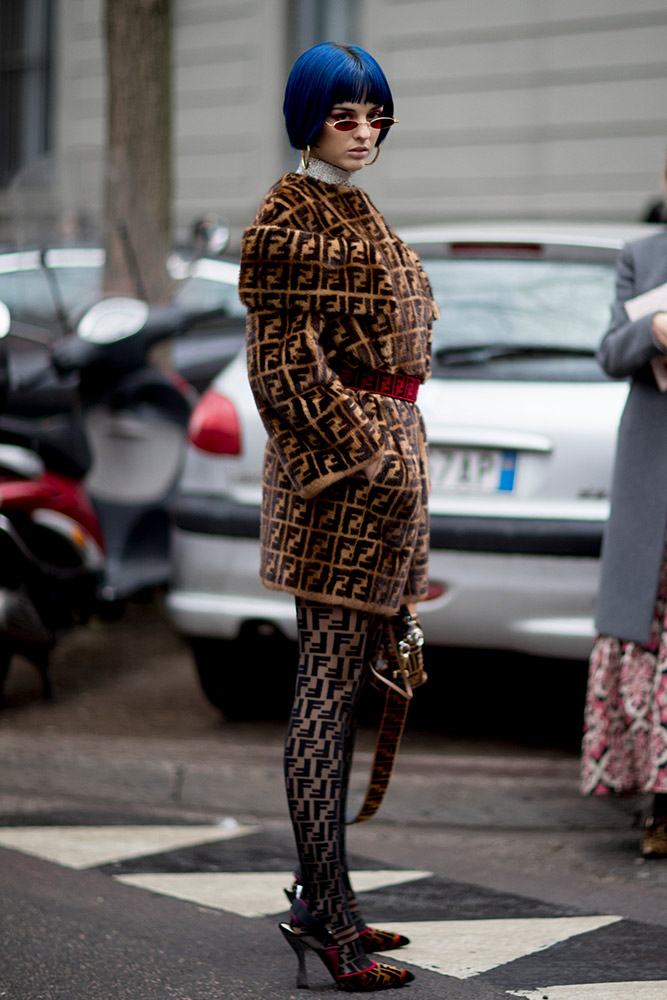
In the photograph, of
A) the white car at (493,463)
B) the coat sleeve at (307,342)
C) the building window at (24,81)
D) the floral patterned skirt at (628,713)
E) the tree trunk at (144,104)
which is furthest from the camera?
the building window at (24,81)

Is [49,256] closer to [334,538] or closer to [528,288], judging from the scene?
[528,288]

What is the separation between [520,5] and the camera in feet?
36.7

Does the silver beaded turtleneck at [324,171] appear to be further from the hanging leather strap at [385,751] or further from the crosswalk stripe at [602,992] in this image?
the crosswalk stripe at [602,992]

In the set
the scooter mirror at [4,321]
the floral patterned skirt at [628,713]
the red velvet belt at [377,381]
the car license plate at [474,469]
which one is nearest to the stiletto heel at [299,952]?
the red velvet belt at [377,381]

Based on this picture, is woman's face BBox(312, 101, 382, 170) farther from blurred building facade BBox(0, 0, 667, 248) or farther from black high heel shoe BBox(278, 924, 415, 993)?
blurred building facade BBox(0, 0, 667, 248)

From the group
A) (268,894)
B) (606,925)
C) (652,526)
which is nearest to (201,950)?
(268,894)

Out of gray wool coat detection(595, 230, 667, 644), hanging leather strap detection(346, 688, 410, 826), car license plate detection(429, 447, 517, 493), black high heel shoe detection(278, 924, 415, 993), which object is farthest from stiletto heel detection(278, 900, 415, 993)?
car license plate detection(429, 447, 517, 493)

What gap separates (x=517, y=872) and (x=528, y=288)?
1820mm

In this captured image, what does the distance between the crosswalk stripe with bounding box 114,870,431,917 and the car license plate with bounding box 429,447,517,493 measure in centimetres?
114

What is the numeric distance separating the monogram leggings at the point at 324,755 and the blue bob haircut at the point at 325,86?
868 millimetres

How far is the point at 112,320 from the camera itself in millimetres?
5391

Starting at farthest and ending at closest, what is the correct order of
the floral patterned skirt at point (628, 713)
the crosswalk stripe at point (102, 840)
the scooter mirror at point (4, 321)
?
the scooter mirror at point (4, 321), the crosswalk stripe at point (102, 840), the floral patterned skirt at point (628, 713)

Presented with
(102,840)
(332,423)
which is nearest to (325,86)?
(332,423)

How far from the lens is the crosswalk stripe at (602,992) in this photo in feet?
9.18
